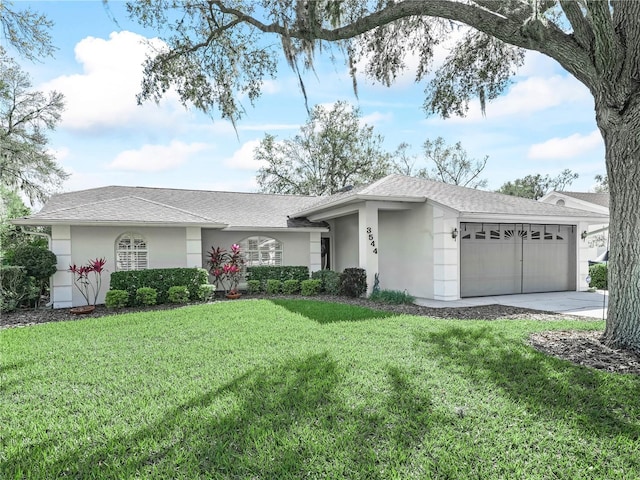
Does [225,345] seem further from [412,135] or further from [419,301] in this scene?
[412,135]

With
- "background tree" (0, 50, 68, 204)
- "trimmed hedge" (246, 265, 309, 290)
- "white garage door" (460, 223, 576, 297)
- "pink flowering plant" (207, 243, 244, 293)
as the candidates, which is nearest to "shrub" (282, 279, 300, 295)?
"trimmed hedge" (246, 265, 309, 290)

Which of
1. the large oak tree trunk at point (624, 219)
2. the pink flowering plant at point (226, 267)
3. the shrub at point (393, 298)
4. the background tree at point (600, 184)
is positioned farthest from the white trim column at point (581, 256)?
the background tree at point (600, 184)

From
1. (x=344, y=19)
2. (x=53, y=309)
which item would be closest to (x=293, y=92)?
(x=344, y=19)

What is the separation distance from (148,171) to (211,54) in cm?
1484

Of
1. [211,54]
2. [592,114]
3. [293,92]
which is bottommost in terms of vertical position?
[592,114]

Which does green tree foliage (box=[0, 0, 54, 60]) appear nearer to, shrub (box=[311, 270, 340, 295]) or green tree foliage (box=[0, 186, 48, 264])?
green tree foliage (box=[0, 186, 48, 264])

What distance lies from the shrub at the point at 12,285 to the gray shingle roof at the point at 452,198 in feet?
30.1

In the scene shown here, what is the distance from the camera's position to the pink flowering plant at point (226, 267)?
496 inches

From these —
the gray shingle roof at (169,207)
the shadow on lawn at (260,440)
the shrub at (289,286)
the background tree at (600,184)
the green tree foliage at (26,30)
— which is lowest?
the shadow on lawn at (260,440)

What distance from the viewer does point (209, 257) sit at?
13.8 meters

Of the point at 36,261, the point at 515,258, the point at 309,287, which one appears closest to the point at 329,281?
the point at 309,287

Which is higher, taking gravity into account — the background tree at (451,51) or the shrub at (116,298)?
the background tree at (451,51)

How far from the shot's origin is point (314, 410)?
3.66 m

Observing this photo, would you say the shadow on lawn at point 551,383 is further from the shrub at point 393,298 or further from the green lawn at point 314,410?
the shrub at point 393,298
